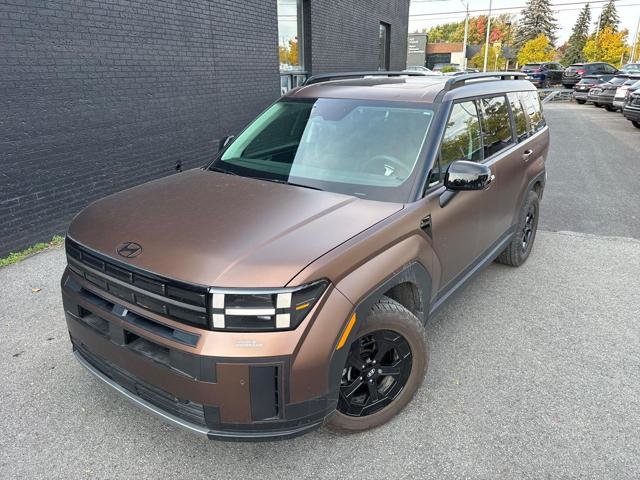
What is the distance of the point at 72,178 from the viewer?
5.51 m

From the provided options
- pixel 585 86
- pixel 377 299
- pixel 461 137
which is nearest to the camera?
pixel 377 299

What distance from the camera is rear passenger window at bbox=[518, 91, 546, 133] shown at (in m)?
4.61

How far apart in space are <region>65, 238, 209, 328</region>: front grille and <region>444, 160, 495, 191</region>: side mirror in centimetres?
159

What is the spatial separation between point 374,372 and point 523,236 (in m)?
2.89

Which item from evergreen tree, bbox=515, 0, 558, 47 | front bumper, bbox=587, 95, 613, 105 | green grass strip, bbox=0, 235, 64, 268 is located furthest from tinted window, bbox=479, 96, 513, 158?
evergreen tree, bbox=515, 0, 558, 47

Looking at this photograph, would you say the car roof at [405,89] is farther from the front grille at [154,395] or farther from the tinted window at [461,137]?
the front grille at [154,395]

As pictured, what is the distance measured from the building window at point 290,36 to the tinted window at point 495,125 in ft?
23.2

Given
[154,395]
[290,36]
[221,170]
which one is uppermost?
[290,36]

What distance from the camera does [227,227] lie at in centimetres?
232

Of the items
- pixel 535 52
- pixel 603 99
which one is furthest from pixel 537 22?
pixel 603 99

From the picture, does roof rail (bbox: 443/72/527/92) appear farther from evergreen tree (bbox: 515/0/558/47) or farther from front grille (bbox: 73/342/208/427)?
evergreen tree (bbox: 515/0/558/47)

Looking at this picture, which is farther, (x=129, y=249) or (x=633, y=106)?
(x=633, y=106)

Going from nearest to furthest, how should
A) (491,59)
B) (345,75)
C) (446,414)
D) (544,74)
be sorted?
(446,414) < (345,75) < (544,74) < (491,59)

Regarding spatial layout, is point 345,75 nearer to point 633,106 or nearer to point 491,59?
point 633,106
